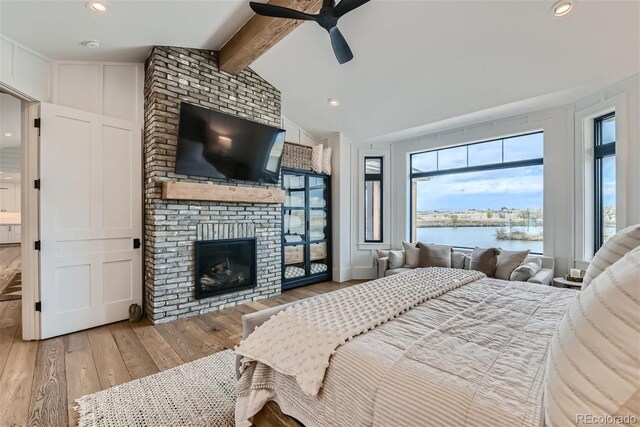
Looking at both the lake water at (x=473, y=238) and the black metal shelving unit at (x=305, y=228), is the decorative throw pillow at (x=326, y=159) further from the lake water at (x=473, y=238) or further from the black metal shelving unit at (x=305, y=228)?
the lake water at (x=473, y=238)

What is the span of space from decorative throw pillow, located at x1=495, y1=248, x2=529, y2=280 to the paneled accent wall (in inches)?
139

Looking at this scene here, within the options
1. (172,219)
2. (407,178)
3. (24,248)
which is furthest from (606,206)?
(24,248)

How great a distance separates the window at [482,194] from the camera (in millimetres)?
4340

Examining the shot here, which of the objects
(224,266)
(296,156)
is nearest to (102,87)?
(224,266)

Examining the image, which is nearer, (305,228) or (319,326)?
(319,326)

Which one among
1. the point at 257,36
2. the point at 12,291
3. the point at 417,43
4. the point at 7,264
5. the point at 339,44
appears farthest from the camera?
the point at 7,264

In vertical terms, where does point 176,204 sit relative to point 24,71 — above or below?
below

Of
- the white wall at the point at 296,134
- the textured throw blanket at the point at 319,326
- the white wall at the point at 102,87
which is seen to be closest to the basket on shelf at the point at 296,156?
the white wall at the point at 296,134

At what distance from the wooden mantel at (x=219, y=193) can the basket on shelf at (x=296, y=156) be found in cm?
68

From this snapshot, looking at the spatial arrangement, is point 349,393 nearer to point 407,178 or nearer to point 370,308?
point 370,308

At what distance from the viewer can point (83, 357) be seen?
8.32 feet

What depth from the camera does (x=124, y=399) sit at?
196 centimetres

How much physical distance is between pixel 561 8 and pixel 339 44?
194 cm

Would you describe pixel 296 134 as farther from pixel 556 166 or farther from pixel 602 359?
pixel 602 359
